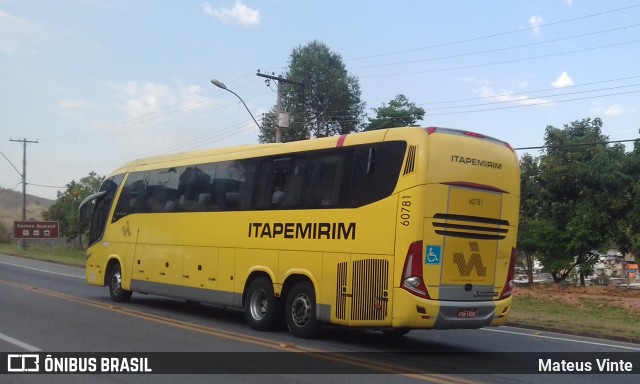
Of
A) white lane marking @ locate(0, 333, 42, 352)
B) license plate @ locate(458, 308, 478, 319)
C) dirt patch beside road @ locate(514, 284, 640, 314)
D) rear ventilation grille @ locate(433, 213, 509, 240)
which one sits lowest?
dirt patch beside road @ locate(514, 284, 640, 314)

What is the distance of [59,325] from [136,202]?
17.3 feet

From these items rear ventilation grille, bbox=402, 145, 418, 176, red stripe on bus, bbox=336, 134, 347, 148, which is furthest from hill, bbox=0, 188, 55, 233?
rear ventilation grille, bbox=402, 145, 418, 176

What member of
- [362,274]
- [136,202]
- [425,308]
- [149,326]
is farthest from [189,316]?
[425,308]

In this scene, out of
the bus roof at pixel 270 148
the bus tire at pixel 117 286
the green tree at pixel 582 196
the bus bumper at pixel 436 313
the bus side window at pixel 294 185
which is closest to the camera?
the bus bumper at pixel 436 313

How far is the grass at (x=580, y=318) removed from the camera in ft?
49.0

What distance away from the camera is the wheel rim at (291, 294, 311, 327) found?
12.5 m

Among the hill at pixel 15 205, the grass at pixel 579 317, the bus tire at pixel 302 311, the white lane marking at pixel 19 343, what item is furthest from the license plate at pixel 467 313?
the hill at pixel 15 205

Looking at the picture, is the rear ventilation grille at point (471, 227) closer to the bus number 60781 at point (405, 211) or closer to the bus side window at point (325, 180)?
the bus number 60781 at point (405, 211)

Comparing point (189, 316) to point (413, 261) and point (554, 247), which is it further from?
point (554, 247)

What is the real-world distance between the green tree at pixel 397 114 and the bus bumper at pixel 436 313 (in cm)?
2951

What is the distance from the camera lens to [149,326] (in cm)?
1385

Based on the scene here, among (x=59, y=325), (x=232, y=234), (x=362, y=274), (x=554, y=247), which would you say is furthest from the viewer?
(x=554, y=247)

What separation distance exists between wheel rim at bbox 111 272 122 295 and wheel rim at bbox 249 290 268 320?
6116mm

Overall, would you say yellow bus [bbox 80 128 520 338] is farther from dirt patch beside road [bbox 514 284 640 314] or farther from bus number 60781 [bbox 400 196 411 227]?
dirt patch beside road [bbox 514 284 640 314]
